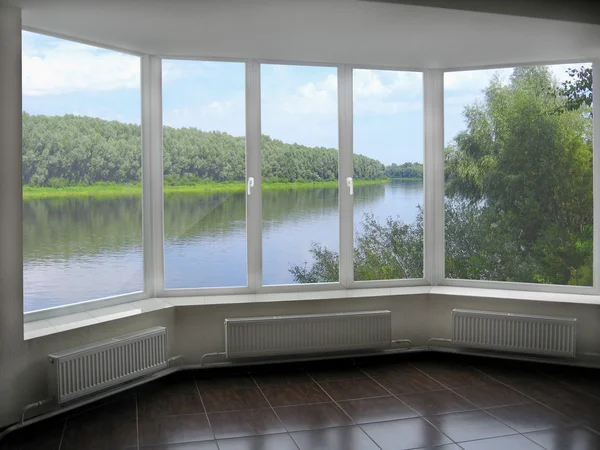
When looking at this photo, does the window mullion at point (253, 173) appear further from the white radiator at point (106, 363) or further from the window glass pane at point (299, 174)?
the white radiator at point (106, 363)

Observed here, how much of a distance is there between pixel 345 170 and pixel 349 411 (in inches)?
88.1

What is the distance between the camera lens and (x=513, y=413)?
13.9 feet

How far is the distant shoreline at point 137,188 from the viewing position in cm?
452

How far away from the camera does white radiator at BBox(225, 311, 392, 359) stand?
5.06 m

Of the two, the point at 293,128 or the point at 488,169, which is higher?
the point at 293,128

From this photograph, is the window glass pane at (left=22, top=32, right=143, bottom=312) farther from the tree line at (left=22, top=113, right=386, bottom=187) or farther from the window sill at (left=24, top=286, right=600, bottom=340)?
the window sill at (left=24, top=286, right=600, bottom=340)

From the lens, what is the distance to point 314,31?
439 centimetres

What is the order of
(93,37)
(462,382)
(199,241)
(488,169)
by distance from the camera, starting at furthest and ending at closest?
(488,169) < (199,241) < (462,382) < (93,37)

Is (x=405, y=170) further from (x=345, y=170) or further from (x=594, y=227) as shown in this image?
(x=594, y=227)

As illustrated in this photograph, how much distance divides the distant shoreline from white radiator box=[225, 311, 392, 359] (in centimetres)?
113

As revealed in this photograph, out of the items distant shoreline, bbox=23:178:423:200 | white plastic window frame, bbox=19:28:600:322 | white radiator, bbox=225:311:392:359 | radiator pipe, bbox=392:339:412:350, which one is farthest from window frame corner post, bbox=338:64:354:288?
radiator pipe, bbox=392:339:412:350

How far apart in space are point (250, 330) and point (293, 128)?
1776 mm

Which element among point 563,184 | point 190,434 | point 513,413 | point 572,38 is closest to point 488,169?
point 563,184

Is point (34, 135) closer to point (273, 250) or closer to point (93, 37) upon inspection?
point (93, 37)
